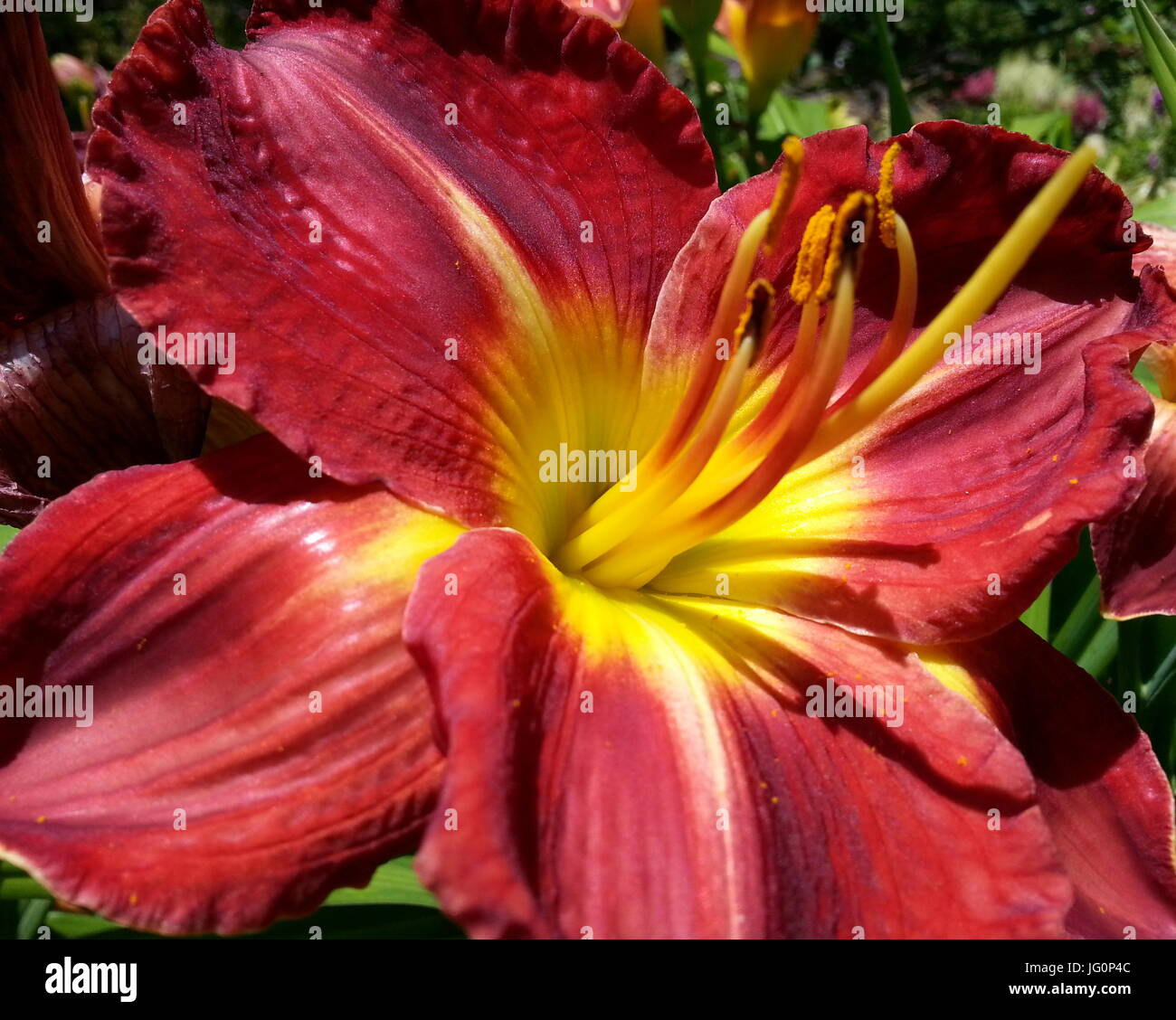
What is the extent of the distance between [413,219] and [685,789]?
1.66ft

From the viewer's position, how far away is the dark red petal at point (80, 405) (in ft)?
2.72

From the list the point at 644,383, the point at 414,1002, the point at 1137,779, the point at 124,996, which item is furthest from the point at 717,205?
the point at 124,996

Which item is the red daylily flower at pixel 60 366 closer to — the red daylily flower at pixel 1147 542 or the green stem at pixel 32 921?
the green stem at pixel 32 921

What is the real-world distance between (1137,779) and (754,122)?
1156mm

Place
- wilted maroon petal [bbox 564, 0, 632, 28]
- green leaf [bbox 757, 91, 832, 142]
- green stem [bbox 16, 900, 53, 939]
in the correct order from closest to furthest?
1. green stem [bbox 16, 900, 53, 939]
2. wilted maroon petal [bbox 564, 0, 632, 28]
3. green leaf [bbox 757, 91, 832, 142]

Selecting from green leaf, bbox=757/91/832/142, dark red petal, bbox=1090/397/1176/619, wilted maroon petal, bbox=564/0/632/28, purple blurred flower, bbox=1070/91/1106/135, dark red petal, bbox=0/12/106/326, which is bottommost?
dark red petal, bbox=1090/397/1176/619

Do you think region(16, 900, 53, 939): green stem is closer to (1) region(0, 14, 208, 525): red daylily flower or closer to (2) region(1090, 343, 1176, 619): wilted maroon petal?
(1) region(0, 14, 208, 525): red daylily flower

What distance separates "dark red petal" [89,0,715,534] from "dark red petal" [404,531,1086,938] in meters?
0.13

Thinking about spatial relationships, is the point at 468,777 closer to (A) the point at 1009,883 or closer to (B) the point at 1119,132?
(A) the point at 1009,883

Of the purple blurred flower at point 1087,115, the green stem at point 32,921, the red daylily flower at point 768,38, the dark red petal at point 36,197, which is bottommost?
the green stem at point 32,921

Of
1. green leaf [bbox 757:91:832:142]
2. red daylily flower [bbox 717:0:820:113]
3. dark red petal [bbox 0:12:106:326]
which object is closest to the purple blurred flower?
green leaf [bbox 757:91:832:142]

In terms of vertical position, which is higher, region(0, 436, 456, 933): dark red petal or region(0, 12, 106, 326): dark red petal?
region(0, 12, 106, 326): dark red petal

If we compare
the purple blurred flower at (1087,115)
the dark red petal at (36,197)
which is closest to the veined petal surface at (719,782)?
the dark red petal at (36,197)

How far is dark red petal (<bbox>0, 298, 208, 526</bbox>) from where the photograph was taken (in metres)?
0.83
